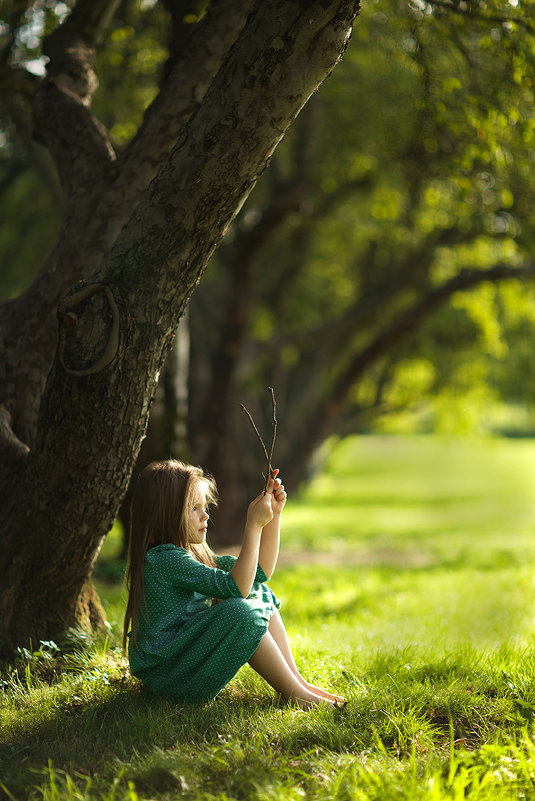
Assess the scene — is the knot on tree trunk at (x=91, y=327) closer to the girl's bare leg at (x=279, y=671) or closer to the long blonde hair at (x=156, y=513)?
the long blonde hair at (x=156, y=513)

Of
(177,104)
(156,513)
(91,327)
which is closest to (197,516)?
(156,513)

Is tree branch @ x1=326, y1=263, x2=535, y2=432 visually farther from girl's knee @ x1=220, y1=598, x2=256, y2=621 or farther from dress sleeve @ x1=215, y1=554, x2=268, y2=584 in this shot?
girl's knee @ x1=220, y1=598, x2=256, y2=621

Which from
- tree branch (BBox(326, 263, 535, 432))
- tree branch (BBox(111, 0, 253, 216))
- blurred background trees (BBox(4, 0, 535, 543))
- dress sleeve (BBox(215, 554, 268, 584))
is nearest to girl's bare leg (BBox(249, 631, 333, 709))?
dress sleeve (BBox(215, 554, 268, 584))

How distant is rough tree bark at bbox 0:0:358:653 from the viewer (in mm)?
3316

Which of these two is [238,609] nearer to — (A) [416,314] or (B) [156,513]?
(B) [156,513]

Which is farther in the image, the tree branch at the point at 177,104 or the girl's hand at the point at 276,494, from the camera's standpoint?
the tree branch at the point at 177,104

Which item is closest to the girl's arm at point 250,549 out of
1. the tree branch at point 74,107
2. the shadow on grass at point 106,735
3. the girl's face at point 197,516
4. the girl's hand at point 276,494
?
the girl's hand at point 276,494

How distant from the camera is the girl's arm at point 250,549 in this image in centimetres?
336

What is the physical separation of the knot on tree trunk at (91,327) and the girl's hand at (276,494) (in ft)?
3.12

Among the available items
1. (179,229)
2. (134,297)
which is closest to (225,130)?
(179,229)

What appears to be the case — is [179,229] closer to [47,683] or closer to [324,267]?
[47,683]

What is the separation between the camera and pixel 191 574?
3.45m

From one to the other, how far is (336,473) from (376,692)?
1492 inches

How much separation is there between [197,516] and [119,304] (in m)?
1.08
